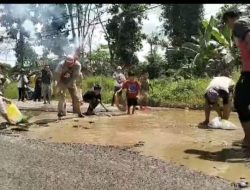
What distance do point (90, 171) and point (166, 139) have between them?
2651mm

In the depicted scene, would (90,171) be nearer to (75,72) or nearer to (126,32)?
(75,72)

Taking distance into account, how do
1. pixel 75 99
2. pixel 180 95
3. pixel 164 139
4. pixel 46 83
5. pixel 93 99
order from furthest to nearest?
pixel 46 83 < pixel 180 95 < pixel 93 99 < pixel 75 99 < pixel 164 139

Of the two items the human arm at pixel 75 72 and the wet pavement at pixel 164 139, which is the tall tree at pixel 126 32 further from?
the wet pavement at pixel 164 139

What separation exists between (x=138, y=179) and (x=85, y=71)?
2670 centimetres

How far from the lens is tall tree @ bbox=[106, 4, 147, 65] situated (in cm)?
2490

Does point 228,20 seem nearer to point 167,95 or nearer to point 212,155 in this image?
point 212,155

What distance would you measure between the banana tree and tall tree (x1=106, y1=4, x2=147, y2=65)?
318 cm

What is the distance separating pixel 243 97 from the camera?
6.14 m

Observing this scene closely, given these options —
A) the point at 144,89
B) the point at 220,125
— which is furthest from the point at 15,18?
the point at 144,89

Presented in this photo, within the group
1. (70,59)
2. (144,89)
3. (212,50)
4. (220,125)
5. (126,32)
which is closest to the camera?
(220,125)

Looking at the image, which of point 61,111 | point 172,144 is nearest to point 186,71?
point 61,111

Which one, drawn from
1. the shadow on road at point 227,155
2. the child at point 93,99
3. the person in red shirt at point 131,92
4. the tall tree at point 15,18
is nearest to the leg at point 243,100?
→ the shadow on road at point 227,155

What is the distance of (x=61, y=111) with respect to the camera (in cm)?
1046

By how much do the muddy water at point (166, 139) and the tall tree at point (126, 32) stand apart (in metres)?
14.0
